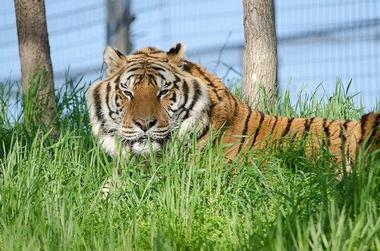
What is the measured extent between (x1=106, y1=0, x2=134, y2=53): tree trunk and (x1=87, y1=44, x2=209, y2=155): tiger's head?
1829 millimetres

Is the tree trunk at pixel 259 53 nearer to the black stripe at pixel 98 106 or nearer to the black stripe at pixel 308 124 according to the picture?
the black stripe at pixel 308 124

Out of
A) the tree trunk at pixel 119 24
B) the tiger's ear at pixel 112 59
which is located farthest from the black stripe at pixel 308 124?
the tree trunk at pixel 119 24

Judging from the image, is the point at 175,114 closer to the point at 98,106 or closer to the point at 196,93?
the point at 196,93

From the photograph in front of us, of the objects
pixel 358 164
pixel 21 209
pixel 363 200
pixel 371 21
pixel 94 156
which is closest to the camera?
pixel 363 200

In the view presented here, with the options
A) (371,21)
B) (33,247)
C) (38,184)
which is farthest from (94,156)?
(371,21)

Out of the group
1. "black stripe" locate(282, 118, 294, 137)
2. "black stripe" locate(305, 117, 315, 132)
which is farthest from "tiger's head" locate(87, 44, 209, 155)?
"black stripe" locate(305, 117, 315, 132)

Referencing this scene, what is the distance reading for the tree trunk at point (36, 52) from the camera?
239 inches

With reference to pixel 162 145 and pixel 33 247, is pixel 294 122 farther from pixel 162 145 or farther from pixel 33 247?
pixel 33 247

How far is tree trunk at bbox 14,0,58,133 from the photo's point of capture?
6062 millimetres

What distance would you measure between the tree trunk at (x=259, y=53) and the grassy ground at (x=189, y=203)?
1.30m

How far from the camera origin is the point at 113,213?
13.3 ft

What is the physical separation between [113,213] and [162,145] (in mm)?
1031

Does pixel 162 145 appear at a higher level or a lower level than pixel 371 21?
lower

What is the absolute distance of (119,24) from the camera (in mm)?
7410
